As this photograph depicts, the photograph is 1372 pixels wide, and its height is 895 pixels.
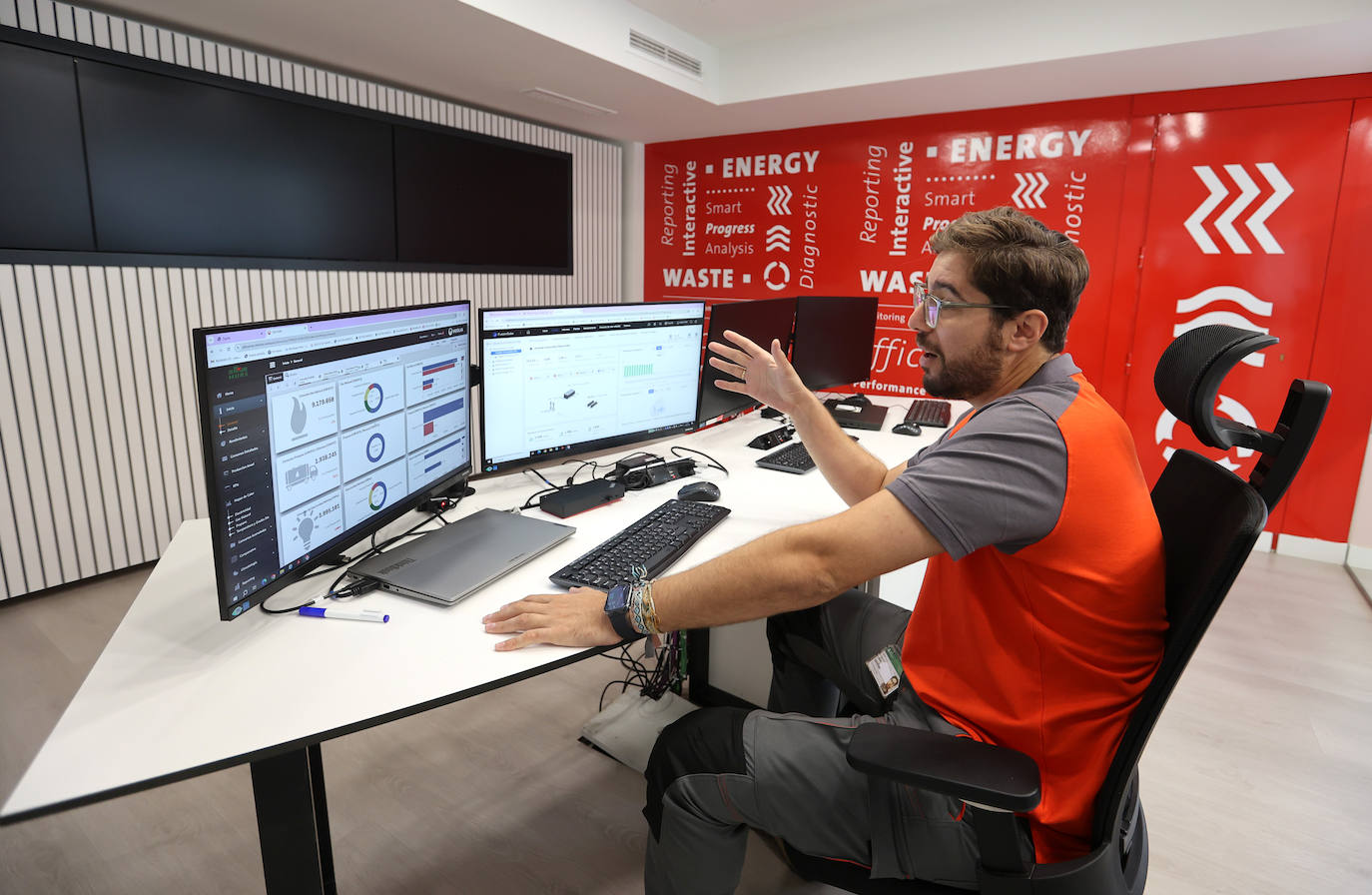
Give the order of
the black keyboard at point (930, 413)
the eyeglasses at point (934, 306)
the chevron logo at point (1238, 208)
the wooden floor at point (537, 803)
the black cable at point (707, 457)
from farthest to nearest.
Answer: the chevron logo at point (1238, 208) < the black keyboard at point (930, 413) < the black cable at point (707, 457) < the wooden floor at point (537, 803) < the eyeglasses at point (934, 306)

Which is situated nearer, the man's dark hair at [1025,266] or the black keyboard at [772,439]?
the man's dark hair at [1025,266]

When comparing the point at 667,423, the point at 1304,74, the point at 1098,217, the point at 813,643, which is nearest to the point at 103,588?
the point at 667,423

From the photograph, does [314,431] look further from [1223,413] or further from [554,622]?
[1223,413]

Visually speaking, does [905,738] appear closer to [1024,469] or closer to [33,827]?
[1024,469]

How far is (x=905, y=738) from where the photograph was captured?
3.23 ft

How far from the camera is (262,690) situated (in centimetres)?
103

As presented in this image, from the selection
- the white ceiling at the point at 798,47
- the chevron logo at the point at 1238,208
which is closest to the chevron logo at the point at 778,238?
the white ceiling at the point at 798,47

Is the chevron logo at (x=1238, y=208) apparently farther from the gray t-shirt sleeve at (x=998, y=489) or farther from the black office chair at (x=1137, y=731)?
the gray t-shirt sleeve at (x=998, y=489)

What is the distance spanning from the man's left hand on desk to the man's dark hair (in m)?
0.88

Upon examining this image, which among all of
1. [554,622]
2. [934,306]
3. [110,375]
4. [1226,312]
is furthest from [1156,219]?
[110,375]

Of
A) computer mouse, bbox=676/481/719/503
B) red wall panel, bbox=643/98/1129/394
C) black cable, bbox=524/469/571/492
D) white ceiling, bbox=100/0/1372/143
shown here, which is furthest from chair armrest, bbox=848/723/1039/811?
red wall panel, bbox=643/98/1129/394

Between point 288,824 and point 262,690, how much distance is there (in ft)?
0.63

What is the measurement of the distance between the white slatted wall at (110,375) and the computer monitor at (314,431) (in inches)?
96.4

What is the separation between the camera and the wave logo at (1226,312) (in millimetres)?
3768
